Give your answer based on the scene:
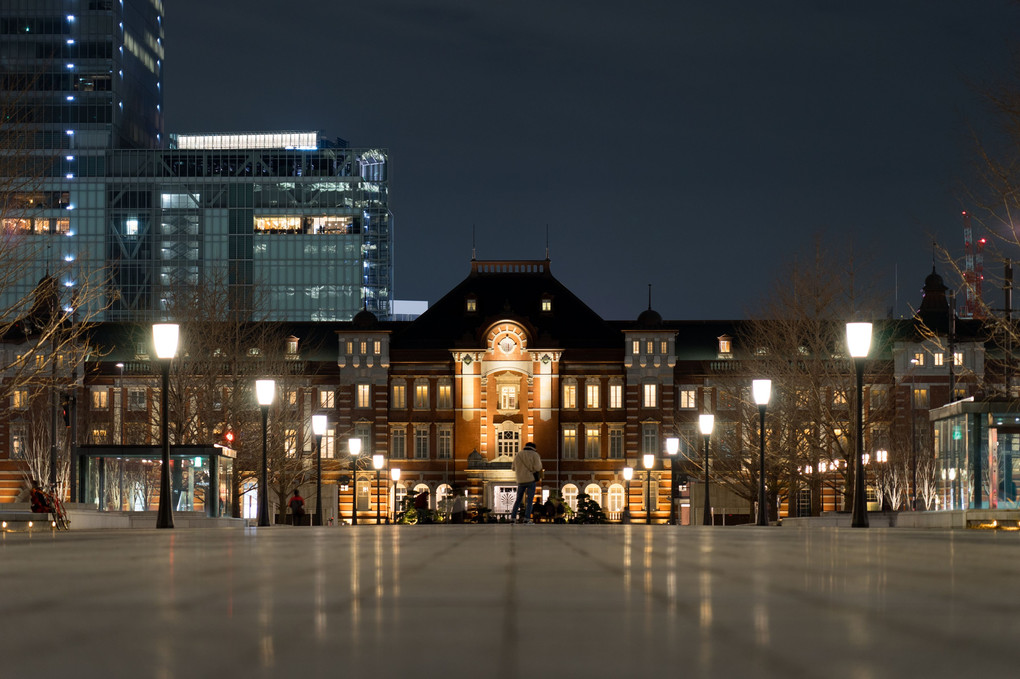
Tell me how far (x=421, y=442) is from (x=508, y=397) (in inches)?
256

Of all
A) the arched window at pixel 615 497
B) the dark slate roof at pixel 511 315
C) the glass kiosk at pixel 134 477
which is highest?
the dark slate roof at pixel 511 315

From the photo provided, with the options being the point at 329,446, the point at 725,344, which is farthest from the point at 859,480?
the point at 725,344

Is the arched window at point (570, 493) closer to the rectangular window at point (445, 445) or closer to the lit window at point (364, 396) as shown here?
the rectangular window at point (445, 445)

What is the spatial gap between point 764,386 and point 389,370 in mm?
58341

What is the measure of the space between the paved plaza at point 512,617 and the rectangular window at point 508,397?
7756cm

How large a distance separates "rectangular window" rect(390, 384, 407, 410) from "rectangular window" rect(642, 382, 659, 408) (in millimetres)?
15842

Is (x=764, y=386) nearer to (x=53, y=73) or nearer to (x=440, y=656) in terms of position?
(x=440, y=656)

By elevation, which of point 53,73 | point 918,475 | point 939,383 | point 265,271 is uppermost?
point 53,73

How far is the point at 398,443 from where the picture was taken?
87625 mm

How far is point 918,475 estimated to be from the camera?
66.2 m

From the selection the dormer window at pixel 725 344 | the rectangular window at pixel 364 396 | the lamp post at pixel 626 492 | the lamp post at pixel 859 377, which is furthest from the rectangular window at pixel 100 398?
the lamp post at pixel 859 377

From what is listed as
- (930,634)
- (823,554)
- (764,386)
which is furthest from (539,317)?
(930,634)

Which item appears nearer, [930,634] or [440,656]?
[440,656]

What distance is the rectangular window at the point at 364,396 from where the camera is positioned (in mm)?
87938
